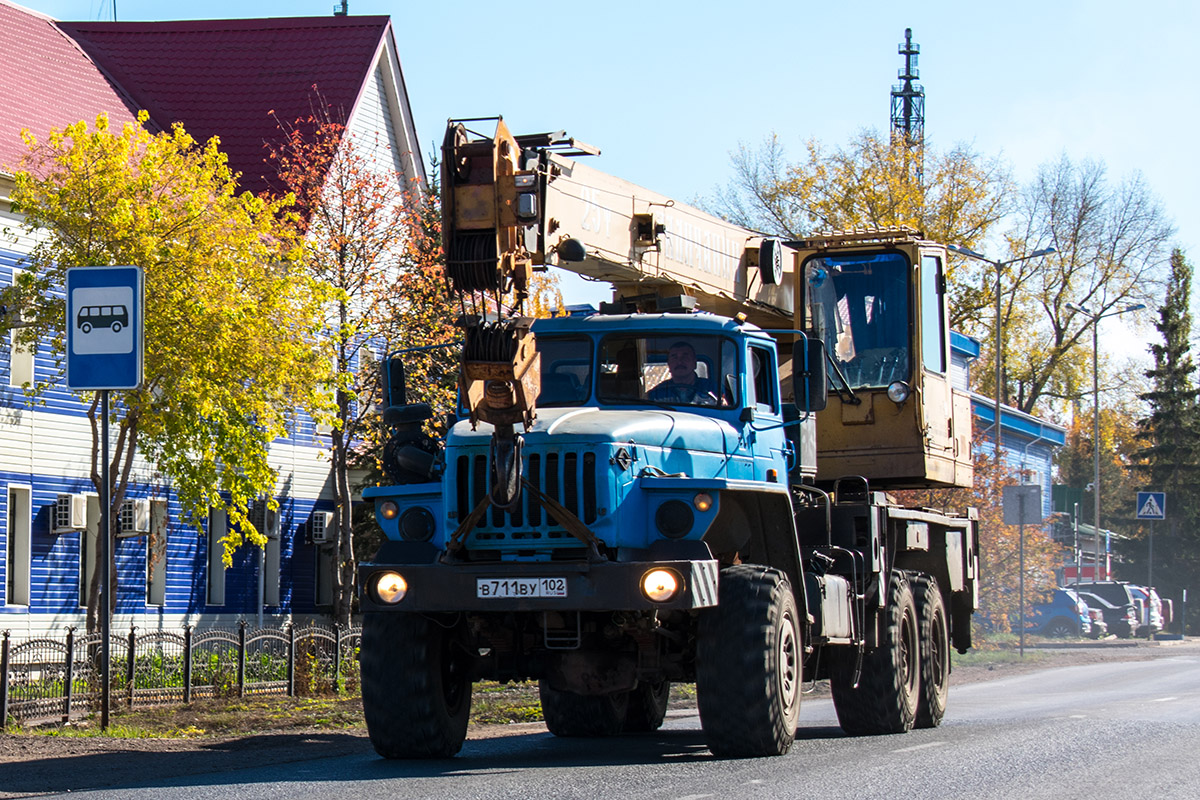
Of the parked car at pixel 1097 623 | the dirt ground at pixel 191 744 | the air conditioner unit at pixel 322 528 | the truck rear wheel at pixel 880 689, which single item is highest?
the air conditioner unit at pixel 322 528

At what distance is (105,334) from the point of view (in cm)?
1403

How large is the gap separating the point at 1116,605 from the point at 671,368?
45.1 m

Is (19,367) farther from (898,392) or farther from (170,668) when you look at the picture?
(898,392)

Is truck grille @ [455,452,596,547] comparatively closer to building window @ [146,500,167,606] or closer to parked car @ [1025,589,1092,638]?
building window @ [146,500,167,606]

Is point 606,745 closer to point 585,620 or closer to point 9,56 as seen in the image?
point 585,620

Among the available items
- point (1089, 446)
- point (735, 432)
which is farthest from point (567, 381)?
point (1089, 446)

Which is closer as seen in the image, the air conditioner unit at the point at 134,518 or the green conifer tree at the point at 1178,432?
the air conditioner unit at the point at 134,518

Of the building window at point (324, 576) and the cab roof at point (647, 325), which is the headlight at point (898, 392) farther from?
the building window at point (324, 576)

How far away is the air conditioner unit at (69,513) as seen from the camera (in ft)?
85.1

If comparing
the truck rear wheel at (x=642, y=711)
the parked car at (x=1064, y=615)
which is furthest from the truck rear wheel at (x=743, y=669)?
the parked car at (x=1064, y=615)

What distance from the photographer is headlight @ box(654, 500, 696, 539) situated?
11.9m

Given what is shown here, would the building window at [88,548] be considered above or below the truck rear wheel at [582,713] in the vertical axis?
above

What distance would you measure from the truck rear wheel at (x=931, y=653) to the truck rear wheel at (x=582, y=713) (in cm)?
301

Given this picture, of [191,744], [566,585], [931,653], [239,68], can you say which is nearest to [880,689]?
[931,653]
